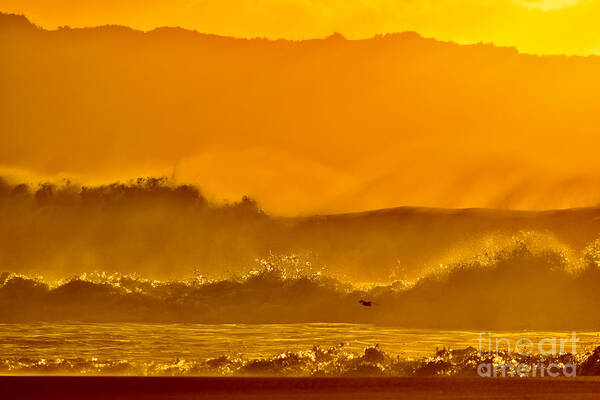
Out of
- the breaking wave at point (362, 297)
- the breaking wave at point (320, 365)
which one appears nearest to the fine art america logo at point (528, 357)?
the breaking wave at point (320, 365)

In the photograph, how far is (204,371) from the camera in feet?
115

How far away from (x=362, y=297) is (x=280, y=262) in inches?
186

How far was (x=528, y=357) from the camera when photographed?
35.9 meters

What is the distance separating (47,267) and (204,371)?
25.9 m

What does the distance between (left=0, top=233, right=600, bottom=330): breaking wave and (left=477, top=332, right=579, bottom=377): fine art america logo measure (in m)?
8.11

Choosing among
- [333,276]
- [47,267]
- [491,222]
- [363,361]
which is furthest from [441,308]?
[47,267]

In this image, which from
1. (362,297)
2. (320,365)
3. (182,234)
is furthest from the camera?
(182,234)

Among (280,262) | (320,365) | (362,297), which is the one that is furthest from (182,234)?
(320,365)

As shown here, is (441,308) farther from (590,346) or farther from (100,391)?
(100,391)

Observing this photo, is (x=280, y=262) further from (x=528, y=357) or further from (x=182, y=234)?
(x=528, y=357)

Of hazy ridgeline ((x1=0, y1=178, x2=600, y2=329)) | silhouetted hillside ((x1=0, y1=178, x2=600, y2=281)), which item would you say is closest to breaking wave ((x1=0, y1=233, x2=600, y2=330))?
hazy ridgeline ((x1=0, y1=178, x2=600, y2=329))

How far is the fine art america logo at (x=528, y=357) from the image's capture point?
113 feet

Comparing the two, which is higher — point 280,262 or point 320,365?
point 280,262

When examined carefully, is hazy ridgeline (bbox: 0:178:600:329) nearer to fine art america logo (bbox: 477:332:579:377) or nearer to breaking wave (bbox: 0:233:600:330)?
breaking wave (bbox: 0:233:600:330)
